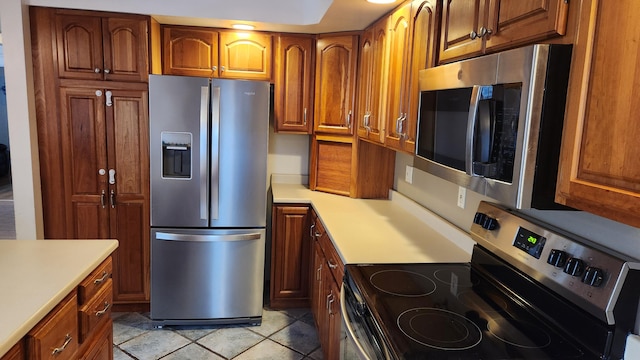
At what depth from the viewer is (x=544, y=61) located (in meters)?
1.03

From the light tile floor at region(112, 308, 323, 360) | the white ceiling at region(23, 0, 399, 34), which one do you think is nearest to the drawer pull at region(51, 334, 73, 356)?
the light tile floor at region(112, 308, 323, 360)

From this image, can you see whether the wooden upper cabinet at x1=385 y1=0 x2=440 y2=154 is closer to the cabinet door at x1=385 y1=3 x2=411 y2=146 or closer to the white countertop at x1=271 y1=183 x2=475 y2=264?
the cabinet door at x1=385 y1=3 x2=411 y2=146

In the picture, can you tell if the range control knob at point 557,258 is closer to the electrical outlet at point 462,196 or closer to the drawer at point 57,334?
the electrical outlet at point 462,196

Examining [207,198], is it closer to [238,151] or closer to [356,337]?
[238,151]

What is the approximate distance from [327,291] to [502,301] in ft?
3.42

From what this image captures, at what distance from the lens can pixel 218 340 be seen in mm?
2855

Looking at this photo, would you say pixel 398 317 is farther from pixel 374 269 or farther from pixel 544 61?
pixel 544 61

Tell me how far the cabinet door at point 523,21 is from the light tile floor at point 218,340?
84.5 inches

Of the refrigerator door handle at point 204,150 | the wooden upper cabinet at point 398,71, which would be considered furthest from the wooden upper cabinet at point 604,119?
the refrigerator door handle at point 204,150

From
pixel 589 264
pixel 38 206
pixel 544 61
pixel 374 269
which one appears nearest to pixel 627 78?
pixel 544 61

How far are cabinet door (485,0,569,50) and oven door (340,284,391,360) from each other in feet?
3.03

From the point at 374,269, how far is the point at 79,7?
2.59 meters

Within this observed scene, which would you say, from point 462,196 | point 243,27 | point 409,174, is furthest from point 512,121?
point 243,27

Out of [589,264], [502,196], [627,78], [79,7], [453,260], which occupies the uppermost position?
[79,7]
